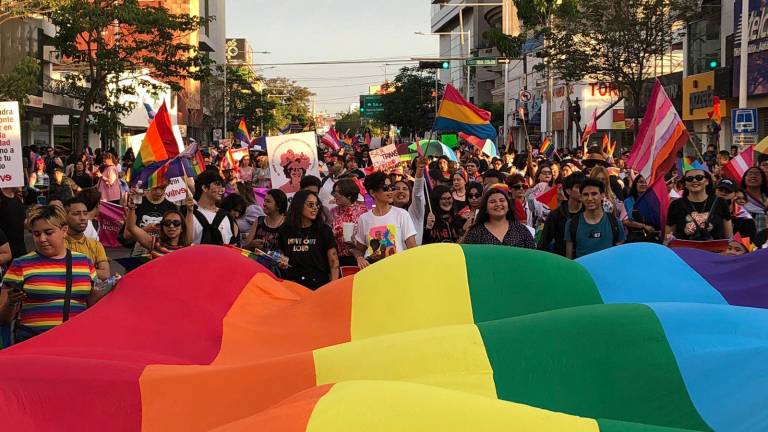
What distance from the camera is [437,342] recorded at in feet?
13.5

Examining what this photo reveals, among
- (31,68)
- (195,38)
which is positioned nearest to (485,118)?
(31,68)

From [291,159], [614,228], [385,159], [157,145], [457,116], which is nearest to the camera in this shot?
[614,228]

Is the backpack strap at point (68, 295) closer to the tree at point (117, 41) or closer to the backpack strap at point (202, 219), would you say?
the backpack strap at point (202, 219)

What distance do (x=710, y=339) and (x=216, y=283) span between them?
2.91 metres

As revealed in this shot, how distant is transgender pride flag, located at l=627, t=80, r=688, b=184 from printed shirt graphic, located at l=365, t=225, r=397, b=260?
141 inches

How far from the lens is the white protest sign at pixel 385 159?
53.0 feet

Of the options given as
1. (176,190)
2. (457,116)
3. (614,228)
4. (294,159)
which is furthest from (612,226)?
(457,116)

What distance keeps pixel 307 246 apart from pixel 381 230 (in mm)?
757

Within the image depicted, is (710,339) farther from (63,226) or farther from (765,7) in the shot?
(765,7)

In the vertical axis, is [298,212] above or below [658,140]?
below

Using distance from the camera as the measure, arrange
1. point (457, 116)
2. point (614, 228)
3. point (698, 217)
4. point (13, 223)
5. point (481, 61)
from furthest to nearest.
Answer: point (481, 61)
point (457, 116)
point (13, 223)
point (698, 217)
point (614, 228)

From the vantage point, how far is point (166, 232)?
27.5ft

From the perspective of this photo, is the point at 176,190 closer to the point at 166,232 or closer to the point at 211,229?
the point at 211,229

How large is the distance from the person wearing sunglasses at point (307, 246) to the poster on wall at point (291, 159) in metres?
5.16
